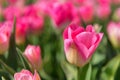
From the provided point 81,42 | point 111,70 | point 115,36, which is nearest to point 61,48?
point 115,36

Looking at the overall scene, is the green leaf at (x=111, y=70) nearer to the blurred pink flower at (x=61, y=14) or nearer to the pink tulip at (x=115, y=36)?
the pink tulip at (x=115, y=36)

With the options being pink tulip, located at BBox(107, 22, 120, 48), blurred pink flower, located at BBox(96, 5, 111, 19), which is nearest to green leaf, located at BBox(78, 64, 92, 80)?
pink tulip, located at BBox(107, 22, 120, 48)

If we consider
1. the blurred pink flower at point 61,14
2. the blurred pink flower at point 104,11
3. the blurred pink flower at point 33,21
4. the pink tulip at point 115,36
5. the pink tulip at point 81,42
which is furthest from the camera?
the blurred pink flower at point 104,11

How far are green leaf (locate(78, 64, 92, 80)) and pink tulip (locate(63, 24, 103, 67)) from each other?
0.22 feet

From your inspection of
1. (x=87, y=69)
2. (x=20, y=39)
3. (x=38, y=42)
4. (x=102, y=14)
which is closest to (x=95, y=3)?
(x=102, y=14)

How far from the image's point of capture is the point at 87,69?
0.87m

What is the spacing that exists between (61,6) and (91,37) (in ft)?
1.80

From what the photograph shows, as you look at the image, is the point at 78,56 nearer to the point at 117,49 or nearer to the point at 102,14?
the point at 117,49

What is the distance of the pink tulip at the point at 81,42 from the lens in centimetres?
74

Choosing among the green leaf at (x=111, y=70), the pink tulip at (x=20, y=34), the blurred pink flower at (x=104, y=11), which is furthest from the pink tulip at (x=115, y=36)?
the blurred pink flower at (x=104, y=11)

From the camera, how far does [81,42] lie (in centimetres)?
75

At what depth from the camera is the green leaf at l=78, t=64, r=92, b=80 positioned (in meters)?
0.84

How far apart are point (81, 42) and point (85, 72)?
140 mm

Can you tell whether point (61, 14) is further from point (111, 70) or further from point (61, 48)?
point (111, 70)
